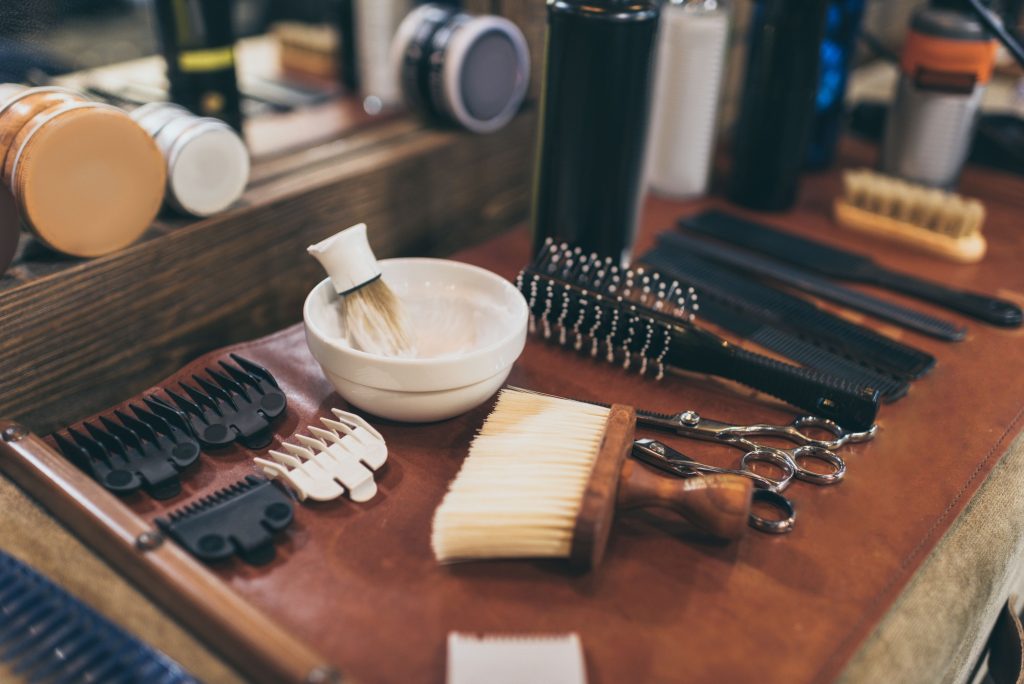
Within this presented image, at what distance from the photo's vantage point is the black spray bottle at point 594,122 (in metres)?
0.81

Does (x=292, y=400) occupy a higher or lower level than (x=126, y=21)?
lower

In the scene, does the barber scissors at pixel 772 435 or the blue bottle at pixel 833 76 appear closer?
the barber scissors at pixel 772 435

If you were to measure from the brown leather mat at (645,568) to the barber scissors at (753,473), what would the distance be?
0.01m

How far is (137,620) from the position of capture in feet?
1.75

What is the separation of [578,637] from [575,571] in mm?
52

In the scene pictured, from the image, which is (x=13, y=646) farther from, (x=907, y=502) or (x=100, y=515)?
(x=907, y=502)

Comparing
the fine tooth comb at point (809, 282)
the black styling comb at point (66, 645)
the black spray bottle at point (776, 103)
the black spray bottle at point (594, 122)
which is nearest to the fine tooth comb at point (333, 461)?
the black styling comb at point (66, 645)

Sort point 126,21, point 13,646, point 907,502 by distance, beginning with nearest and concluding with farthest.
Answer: point 13,646, point 907,502, point 126,21

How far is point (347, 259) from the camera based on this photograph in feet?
2.31

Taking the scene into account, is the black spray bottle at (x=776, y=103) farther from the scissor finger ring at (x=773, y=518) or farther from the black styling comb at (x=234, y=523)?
the black styling comb at (x=234, y=523)

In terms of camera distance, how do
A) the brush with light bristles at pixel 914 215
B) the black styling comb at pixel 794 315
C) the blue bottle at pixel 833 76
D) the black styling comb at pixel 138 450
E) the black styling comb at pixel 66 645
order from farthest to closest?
the blue bottle at pixel 833 76 < the brush with light bristles at pixel 914 215 < the black styling comb at pixel 794 315 < the black styling comb at pixel 138 450 < the black styling comb at pixel 66 645

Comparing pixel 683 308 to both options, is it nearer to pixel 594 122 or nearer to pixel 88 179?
pixel 594 122

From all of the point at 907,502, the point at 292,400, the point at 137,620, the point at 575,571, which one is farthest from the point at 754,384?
the point at 137,620

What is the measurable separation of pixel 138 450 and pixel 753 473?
47 centimetres
